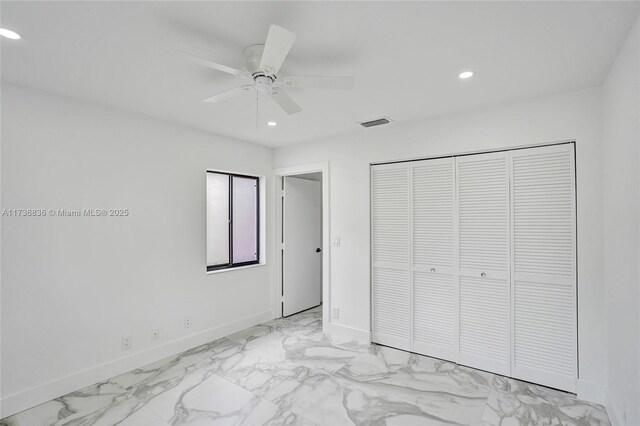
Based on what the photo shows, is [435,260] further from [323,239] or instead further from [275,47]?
[275,47]

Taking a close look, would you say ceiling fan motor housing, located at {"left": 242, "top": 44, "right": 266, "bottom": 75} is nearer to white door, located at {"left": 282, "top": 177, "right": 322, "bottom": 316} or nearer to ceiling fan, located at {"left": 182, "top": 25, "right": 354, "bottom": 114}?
ceiling fan, located at {"left": 182, "top": 25, "right": 354, "bottom": 114}

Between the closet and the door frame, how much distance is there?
0.60 m

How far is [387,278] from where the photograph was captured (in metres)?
3.48

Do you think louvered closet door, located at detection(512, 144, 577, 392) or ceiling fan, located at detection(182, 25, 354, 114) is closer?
ceiling fan, located at detection(182, 25, 354, 114)

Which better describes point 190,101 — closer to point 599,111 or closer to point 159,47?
point 159,47

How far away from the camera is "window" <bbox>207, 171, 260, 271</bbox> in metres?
3.84

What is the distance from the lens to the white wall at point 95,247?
2.33 m

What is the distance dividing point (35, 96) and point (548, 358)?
4.58 metres

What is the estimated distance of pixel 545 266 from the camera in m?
2.60

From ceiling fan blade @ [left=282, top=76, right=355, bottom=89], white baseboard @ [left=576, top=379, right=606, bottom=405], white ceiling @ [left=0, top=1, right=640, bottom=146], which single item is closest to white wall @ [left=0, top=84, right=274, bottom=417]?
white ceiling @ [left=0, top=1, right=640, bottom=146]

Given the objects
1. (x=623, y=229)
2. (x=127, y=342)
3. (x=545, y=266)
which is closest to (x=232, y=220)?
(x=127, y=342)

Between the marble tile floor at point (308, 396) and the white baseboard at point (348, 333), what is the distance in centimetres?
30

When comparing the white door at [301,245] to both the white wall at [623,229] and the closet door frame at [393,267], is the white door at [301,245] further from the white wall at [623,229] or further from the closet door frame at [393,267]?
the white wall at [623,229]

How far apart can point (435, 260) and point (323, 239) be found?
1.31m
